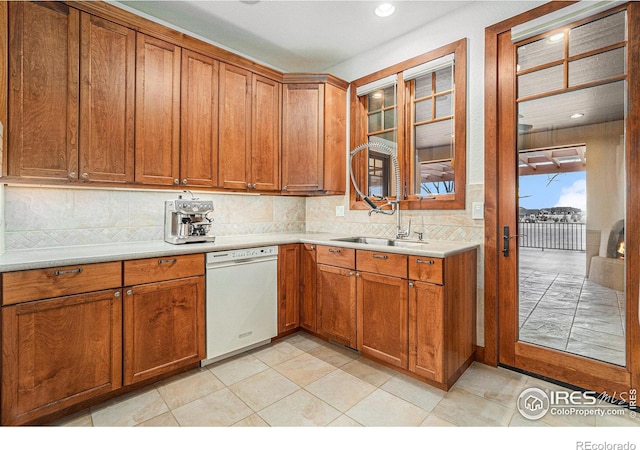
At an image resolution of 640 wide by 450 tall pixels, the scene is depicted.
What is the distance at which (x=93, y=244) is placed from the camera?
7.47 feet

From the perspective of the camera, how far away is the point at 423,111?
A: 9.07 ft

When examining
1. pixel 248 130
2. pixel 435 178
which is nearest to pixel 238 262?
pixel 248 130

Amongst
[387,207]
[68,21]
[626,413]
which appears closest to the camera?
[626,413]

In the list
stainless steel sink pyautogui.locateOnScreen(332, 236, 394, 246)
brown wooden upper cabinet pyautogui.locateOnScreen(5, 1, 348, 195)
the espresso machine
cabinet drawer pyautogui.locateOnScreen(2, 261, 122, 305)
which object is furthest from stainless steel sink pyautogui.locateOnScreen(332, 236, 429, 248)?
cabinet drawer pyautogui.locateOnScreen(2, 261, 122, 305)

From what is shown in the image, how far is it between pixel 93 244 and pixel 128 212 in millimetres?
335

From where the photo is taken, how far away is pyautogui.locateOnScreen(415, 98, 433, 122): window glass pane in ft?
8.95

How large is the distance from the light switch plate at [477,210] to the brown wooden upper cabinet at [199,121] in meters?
2.09

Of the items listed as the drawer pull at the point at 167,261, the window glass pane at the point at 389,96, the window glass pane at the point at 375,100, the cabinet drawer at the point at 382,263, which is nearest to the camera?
the drawer pull at the point at 167,261

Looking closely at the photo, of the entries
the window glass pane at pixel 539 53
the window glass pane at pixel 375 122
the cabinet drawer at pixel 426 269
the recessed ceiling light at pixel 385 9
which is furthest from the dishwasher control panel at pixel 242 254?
the window glass pane at pixel 539 53

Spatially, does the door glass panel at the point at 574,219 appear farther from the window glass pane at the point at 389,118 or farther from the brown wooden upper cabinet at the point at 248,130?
the brown wooden upper cabinet at the point at 248,130

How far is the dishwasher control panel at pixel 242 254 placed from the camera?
227 cm

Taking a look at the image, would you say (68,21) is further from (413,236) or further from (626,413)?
(626,413)

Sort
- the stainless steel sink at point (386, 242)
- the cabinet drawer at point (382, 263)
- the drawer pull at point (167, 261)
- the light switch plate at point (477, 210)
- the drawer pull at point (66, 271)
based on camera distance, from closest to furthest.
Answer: the drawer pull at point (66, 271), the drawer pull at point (167, 261), the cabinet drawer at point (382, 263), the light switch plate at point (477, 210), the stainless steel sink at point (386, 242)
